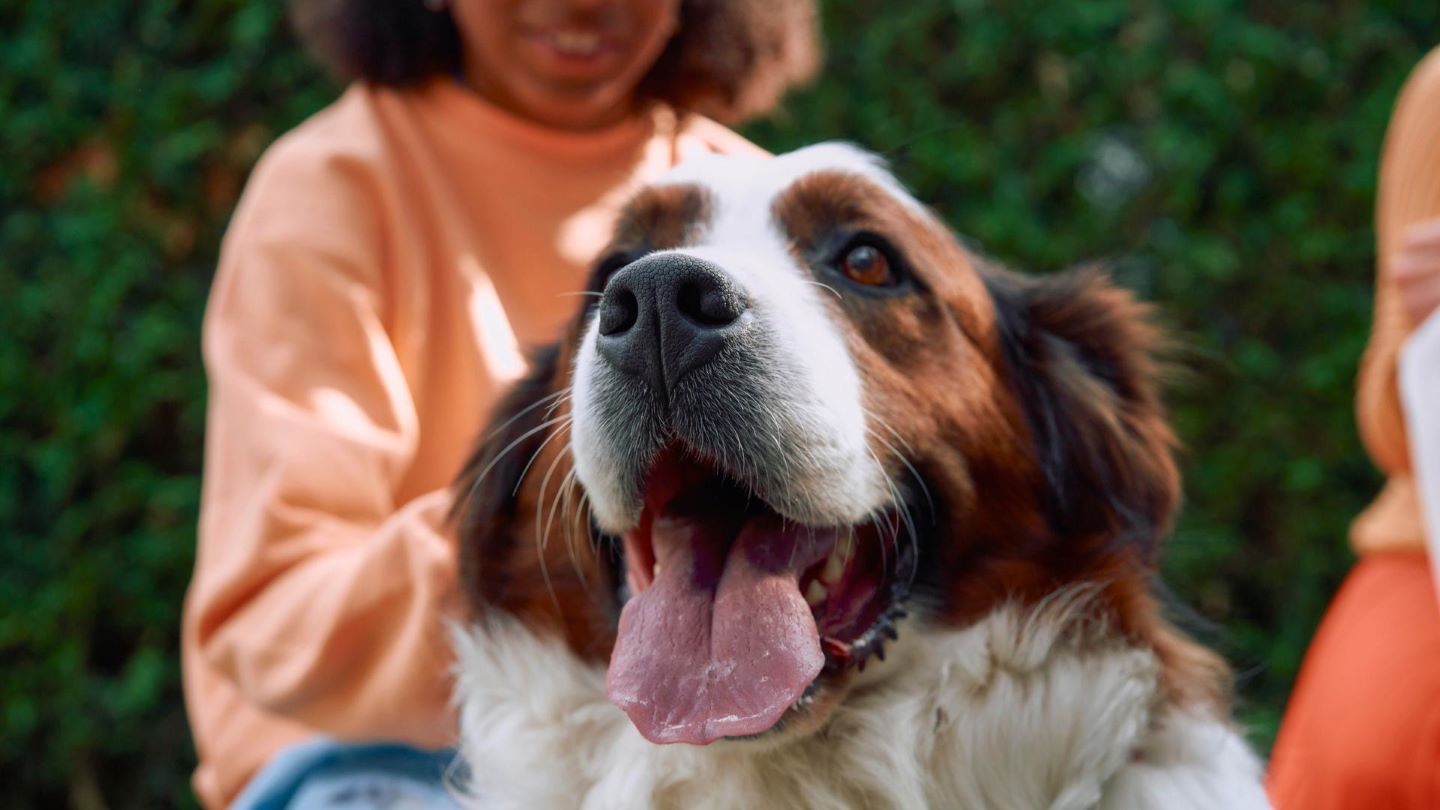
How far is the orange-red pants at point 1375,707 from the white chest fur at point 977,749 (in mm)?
425

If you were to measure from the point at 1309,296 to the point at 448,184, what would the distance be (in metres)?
2.81

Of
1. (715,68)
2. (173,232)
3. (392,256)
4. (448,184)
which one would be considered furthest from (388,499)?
(173,232)

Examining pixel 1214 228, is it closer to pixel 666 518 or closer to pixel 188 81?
pixel 666 518

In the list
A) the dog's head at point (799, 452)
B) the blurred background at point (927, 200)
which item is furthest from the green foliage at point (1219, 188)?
the dog's head at point (799, 452)

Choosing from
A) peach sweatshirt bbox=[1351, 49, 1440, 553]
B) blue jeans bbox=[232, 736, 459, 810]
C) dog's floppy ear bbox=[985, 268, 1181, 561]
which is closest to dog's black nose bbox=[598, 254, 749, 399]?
dog's floppy ear bbox=[985, 268, 1181, 561]

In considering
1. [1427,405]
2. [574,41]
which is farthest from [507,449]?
[1427,405]

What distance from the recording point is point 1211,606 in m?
4.14

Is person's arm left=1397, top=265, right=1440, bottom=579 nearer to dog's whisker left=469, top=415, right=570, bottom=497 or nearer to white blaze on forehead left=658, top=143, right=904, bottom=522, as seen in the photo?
white blaze on forehead left=658, top=143, right=904, bottom=522

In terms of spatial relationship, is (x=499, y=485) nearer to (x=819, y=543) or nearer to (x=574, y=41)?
(x=819, y=543)

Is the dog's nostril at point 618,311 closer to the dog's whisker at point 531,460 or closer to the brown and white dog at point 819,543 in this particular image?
the brown and white dog at point 819,543

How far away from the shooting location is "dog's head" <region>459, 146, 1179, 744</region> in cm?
165

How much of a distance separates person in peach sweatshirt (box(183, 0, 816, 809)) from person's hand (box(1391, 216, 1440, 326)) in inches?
49.9

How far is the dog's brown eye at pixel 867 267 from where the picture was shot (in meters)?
1.98

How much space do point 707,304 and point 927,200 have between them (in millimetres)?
2640
